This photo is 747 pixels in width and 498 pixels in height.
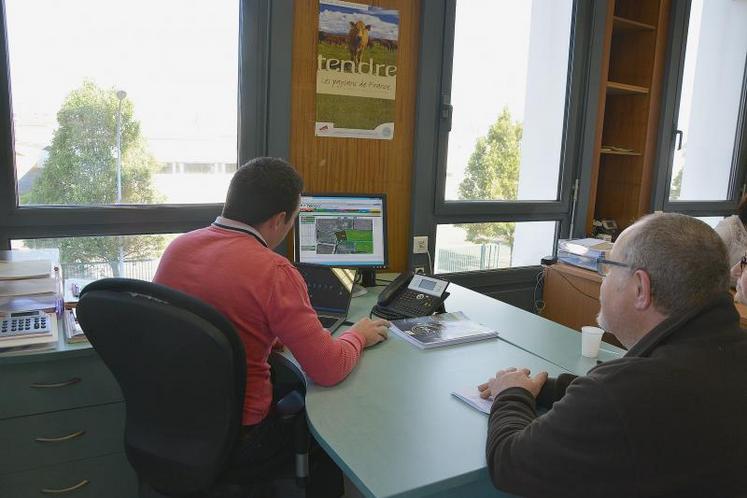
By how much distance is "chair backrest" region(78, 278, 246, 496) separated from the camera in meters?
1.15

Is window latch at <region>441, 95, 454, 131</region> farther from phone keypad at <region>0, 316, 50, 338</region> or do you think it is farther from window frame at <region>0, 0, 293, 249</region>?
phone keypad at <region>0, 316, 50, 338</region>

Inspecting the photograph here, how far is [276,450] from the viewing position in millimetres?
1536

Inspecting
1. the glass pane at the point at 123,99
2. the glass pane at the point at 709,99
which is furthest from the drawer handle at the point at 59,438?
the glass pane at the point at 709,99

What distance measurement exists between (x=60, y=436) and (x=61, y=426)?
0.11 feet

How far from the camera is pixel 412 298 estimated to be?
216 cm

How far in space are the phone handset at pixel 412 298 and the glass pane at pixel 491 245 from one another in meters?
0.84

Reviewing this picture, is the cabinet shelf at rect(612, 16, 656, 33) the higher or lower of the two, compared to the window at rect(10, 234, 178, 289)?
higher

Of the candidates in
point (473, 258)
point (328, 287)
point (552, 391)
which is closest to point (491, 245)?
point (473, 258)

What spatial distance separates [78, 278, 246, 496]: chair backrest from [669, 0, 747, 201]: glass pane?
3606 millimetres

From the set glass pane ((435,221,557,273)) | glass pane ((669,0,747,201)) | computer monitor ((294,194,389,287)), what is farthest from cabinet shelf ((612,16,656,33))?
computer monitor ((294,194,389,287))

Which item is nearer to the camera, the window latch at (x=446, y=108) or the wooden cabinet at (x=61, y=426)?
the wooden cabinet at (x=61, y=426)

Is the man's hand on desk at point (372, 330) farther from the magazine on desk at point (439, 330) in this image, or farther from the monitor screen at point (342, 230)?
the monitor screen at point (342, 230)

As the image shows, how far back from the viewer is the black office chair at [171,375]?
1153 mm

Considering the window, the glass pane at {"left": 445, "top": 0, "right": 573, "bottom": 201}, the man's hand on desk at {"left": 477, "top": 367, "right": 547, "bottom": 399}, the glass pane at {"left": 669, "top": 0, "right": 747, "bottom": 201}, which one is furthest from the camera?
the glass pane at {"left": 669, "top": 0, "right": 747, "bottom": 201}
